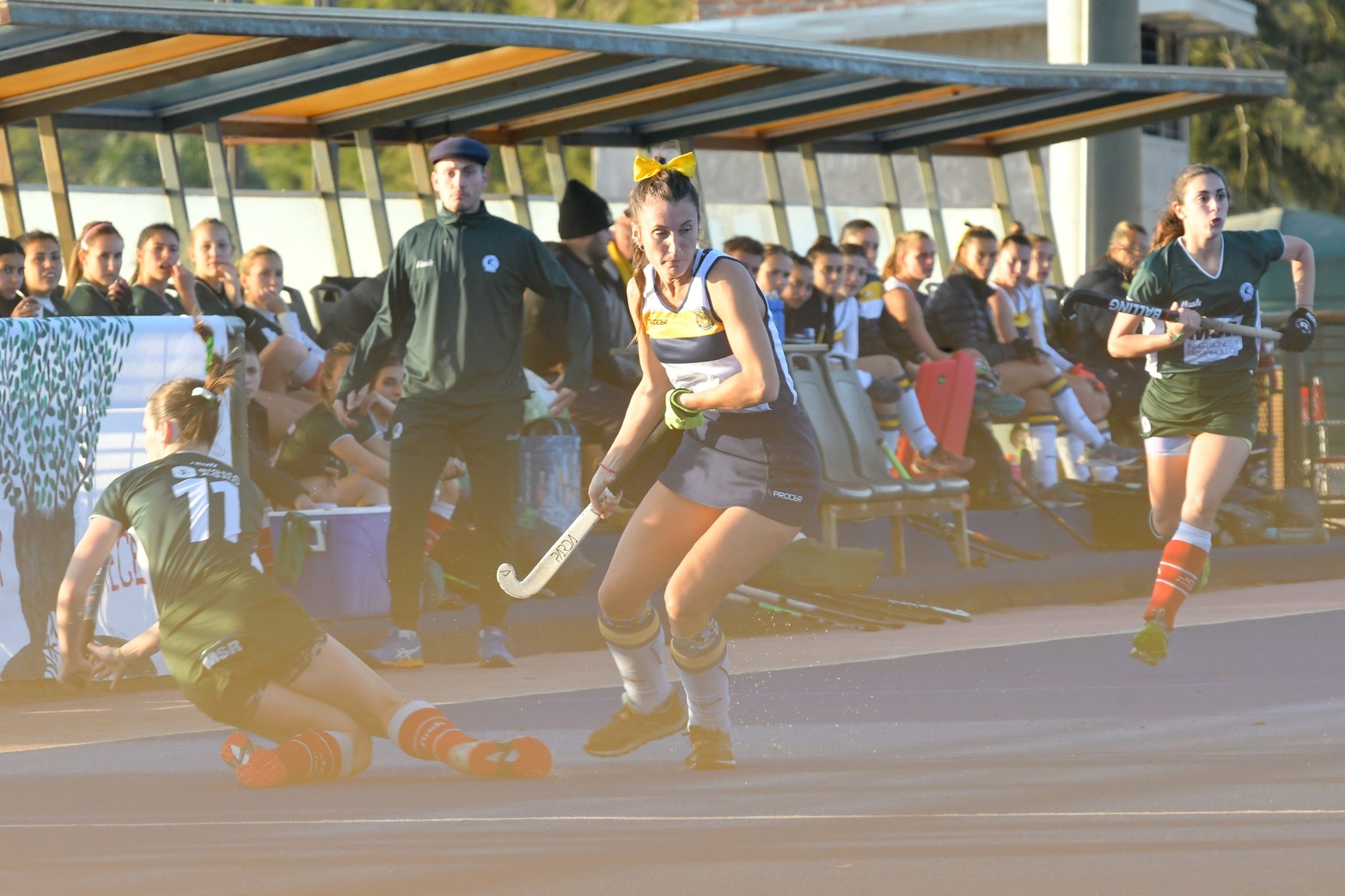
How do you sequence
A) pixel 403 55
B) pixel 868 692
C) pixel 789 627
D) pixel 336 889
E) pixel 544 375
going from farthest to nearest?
pixel 403 55, pixel 544 375, pixel 789 627, pixel 868 692, pixel 336 889

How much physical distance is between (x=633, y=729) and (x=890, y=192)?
13.1 meters

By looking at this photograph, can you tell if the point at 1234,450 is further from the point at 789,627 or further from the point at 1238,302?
the point at 789,627

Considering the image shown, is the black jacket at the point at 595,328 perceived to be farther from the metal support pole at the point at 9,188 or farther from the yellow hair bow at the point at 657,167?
the metal support pole at the point at 9,188

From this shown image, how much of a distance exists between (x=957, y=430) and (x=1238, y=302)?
12.7 ft

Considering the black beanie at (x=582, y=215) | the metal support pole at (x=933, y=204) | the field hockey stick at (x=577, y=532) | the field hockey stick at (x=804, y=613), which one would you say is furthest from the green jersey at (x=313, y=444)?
the metal support pole at (x=933, y=204)

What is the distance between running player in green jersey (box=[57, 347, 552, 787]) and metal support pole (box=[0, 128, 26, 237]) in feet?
23.9

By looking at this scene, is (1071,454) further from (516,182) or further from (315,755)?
(315,755)

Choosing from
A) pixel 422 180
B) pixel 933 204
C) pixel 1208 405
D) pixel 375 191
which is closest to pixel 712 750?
pixel 1208 405

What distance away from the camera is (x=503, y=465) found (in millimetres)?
9664

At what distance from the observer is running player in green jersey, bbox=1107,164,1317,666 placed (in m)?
9.36

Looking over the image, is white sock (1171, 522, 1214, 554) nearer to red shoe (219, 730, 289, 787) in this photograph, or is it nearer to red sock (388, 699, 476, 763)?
red sock (388, 699, 476, 763)

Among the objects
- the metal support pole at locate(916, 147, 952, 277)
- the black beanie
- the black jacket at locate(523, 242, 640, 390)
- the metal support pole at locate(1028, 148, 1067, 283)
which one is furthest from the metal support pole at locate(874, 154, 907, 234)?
the black beanie

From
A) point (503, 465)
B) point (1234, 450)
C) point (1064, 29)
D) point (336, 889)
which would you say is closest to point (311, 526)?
point (503, 465)

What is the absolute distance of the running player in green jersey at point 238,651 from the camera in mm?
6535
